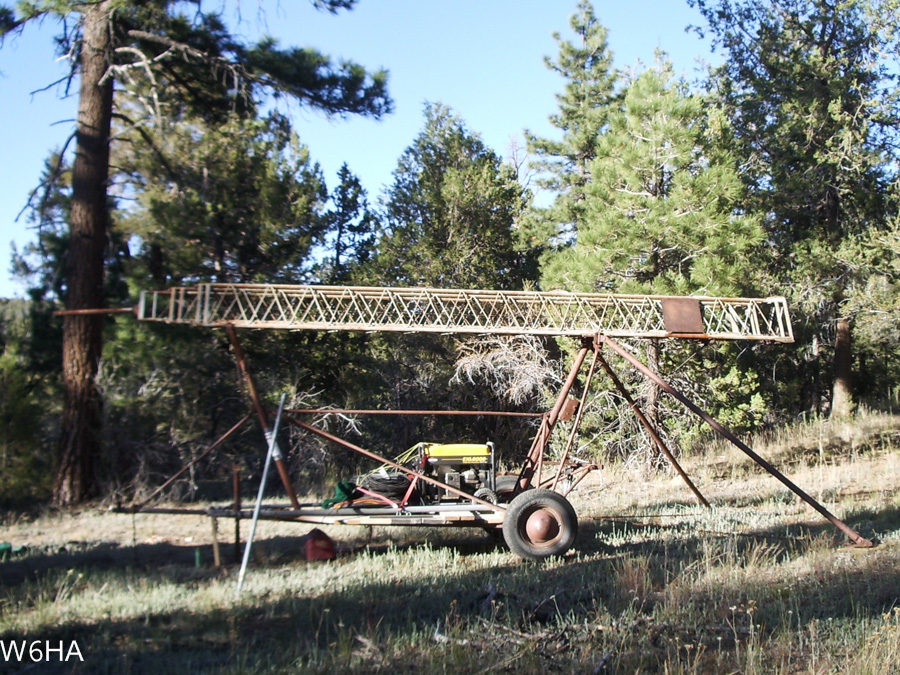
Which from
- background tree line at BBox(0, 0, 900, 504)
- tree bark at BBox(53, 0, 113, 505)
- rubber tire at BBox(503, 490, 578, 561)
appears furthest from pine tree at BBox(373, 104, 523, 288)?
rubber tire at BBox(503, 490, 578, 561)

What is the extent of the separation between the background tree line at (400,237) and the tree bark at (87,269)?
0.04 m

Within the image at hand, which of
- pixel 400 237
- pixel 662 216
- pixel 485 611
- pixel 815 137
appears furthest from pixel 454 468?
pixel 815 137

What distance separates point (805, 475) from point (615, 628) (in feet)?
35.4

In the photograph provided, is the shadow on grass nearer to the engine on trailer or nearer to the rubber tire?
the rubber tire

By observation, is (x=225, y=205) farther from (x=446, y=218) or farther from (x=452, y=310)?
(x=452, y=310)

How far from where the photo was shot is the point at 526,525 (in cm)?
818

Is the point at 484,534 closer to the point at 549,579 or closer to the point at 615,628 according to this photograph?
the point at 549,579

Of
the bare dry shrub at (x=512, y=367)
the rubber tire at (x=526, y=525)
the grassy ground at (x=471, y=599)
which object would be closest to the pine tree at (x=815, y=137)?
the bare dry shrub at (x=512, y=367)

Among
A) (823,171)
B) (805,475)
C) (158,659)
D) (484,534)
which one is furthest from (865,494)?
(158,659)

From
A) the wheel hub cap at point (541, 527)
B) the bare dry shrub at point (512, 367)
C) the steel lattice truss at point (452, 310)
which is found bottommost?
the wheel hub cap at point (541, 527)

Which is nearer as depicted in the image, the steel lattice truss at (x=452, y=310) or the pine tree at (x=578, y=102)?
the steel lattice truss at (x=452, y=310)

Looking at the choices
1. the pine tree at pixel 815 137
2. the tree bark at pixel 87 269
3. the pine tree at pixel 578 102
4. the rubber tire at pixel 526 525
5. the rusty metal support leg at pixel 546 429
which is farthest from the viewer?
the pine tree at pixel 578 102

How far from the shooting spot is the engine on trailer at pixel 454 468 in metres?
9.25

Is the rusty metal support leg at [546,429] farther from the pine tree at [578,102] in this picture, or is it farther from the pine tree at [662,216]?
the pine tree at [578,102]
